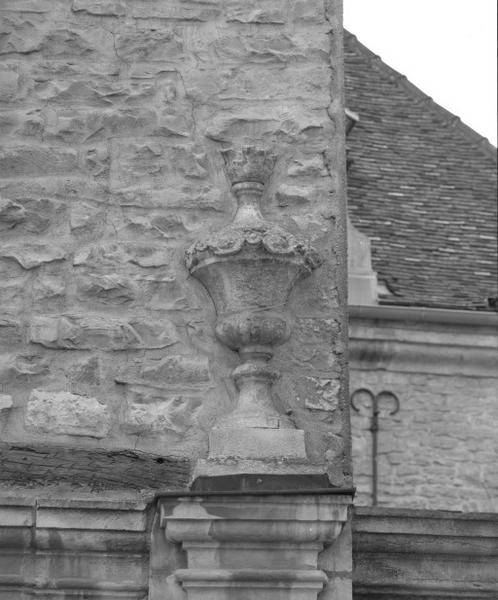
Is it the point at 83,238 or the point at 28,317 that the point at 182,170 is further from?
the point at 28,317

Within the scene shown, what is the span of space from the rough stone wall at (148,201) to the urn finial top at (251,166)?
5 centimetres

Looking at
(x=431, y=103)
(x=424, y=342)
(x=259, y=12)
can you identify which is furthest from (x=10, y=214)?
(x=431, y=103)

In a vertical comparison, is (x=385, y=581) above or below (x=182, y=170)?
below

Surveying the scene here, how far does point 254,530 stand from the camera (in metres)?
4.32

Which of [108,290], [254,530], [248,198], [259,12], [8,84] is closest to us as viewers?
[254,530]

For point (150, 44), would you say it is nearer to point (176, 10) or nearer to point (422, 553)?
point (176, 10)

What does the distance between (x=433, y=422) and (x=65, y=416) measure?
7539 millimetres

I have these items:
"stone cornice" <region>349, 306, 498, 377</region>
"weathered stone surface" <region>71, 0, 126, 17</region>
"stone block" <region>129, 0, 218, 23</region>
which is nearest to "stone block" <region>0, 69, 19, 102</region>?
"weathered stone surface" <region>71, 0, 126, 17</region>

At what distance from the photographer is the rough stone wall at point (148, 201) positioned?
4660 mm

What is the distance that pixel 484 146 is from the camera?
46.0ft

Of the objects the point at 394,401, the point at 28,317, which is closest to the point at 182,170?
the point at 28,317

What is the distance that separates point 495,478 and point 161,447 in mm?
7509

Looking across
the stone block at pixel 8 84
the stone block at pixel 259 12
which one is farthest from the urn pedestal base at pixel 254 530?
the stone block at pixel 259 12

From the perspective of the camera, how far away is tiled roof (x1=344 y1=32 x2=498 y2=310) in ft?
38.5
